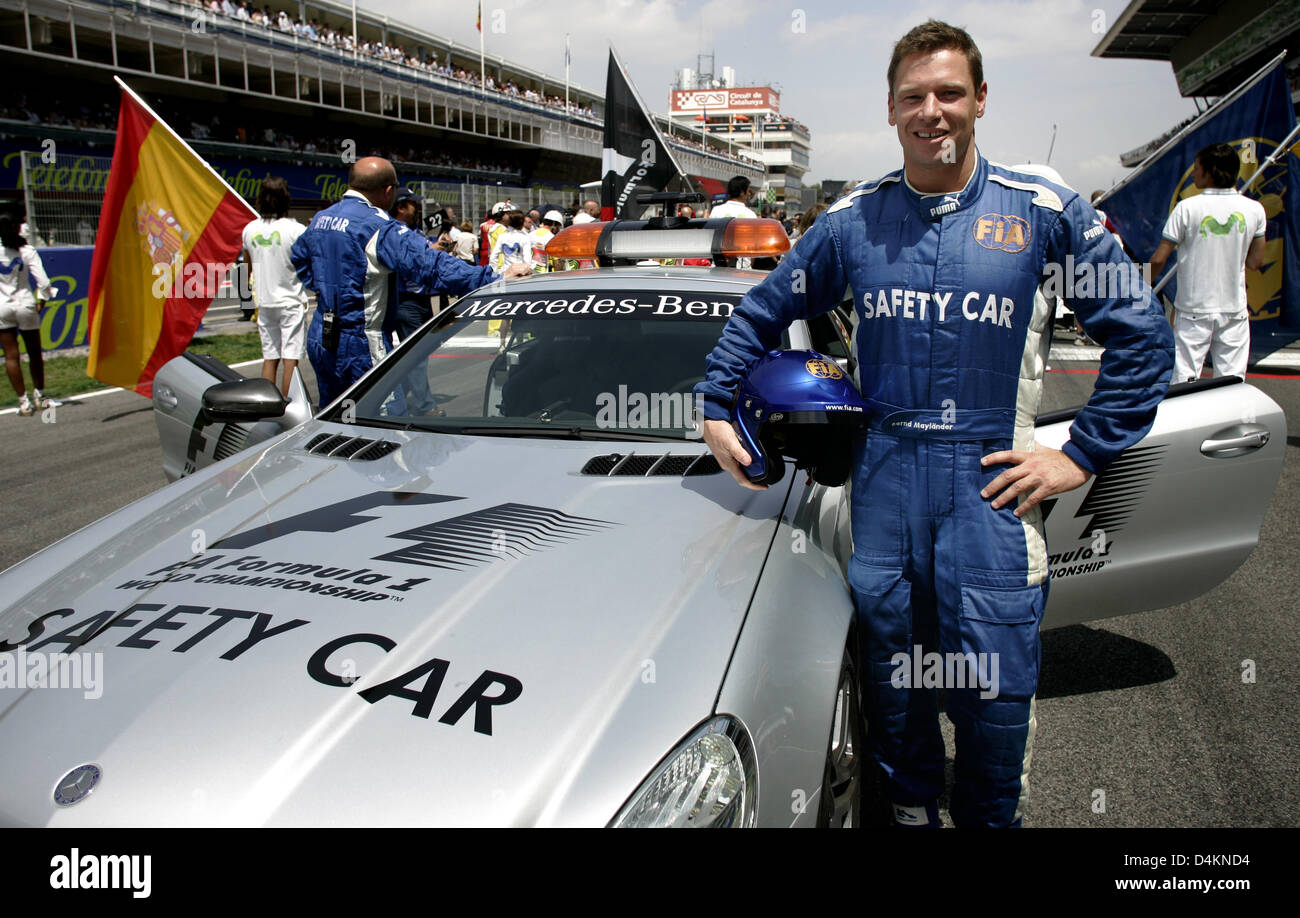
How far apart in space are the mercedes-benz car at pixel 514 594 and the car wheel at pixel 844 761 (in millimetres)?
15

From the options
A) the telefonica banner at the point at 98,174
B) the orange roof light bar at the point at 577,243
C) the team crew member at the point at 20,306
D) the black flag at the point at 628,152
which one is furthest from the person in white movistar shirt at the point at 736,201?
the team crew member at the point at 20,306

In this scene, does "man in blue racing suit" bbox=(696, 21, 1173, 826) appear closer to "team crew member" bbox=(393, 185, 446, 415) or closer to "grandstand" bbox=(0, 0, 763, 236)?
"team crew member" bbox=(393, 185, 446, 415)

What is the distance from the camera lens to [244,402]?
3102mm

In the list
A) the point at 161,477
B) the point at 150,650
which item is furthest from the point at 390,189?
the point at 150,650

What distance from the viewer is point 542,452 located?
271 centimetres

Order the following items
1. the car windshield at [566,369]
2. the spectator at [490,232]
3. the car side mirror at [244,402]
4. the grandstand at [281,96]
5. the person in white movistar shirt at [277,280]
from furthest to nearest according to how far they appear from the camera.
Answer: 1. the grandstand at [281,96]
2. the spectator at [490,232]
3. the person in white movistar shirt at [277,280]
4. the car side mirror at [244,402]
5. the car windshield at [566,369]

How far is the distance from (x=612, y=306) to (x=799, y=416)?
4.26 feet

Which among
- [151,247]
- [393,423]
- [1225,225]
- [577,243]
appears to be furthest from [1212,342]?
[151,247]

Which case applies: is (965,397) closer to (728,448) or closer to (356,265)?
(728,448)

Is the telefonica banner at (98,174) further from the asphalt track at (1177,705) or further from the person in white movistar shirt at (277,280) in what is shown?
the asphalt track at (1177,705)

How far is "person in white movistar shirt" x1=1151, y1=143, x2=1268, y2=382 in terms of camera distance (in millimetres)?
5711

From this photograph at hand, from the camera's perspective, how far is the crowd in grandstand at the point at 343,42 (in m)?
29.6

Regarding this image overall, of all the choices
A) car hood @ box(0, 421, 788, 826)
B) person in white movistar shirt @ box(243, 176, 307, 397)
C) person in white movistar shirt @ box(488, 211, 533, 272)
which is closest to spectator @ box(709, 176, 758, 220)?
person in white movistar shirt @ box(488, 211, 533, 272)

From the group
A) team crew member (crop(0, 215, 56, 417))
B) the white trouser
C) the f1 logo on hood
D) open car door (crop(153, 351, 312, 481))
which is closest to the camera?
the f1 logo on hood
